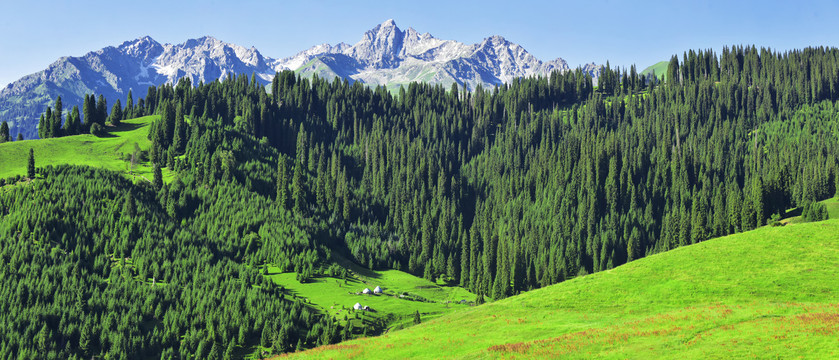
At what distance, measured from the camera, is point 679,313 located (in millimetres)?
78375

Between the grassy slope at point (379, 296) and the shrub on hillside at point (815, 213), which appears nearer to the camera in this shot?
the grassy slope at point (379, 296)

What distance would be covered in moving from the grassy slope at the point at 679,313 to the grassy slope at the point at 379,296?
39.4 meters

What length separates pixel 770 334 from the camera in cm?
5984

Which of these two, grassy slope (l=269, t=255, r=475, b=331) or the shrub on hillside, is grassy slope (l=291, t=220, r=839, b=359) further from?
grassy slope (l=269, t=255, r=475, b=331)

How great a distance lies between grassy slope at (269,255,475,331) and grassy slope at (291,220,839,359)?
39.4 meters

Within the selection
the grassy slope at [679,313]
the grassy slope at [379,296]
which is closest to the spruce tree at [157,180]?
the grassy slope at [379,296]

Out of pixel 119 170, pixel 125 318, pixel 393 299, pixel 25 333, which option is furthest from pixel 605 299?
pixel 119 170

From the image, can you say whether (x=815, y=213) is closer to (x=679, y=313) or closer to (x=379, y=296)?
(x=679, y=313)

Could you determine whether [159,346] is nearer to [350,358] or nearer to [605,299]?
[350,358]

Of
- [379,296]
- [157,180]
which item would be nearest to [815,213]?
[379,296]

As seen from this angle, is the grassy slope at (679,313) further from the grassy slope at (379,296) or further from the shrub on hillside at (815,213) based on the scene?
the grassy slope at (379,296)

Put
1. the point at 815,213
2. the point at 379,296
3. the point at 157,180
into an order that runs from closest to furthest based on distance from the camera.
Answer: the point at 815,213
the point at 379,296
the point at 157,180

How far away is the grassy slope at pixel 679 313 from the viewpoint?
2375 inches

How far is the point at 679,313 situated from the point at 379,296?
9937 centimetres
